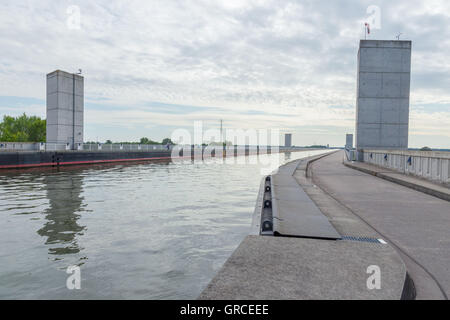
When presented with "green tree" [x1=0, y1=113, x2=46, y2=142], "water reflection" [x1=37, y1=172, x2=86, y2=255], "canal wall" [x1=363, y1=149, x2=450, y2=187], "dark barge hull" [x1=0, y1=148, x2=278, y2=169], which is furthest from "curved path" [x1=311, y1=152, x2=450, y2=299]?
"green tree" [x1=0, y1=113, x2=46, y2=142]

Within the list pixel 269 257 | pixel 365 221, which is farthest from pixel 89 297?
pixel 365 221

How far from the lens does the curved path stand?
4.60m

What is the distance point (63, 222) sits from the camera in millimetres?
9469

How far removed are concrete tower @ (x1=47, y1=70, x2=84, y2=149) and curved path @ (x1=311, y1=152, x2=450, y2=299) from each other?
3913cm

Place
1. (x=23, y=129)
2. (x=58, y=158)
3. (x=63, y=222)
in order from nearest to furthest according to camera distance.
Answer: (x=63, y=222)
(x=58, y=158)
(x=23, y=129)

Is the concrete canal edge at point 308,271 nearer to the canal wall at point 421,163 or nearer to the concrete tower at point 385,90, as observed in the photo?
the canal wall at point 421,163

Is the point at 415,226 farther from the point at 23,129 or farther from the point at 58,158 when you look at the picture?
the point at 23,129

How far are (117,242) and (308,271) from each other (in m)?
4.81

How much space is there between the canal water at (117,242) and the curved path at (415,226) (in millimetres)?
3050

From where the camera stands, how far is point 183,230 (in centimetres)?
859

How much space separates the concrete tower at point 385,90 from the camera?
35812 mm

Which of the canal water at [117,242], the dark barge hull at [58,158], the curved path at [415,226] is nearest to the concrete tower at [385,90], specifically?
the curved path at [415,226]

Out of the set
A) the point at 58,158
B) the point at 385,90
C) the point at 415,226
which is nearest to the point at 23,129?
the point at 58,158

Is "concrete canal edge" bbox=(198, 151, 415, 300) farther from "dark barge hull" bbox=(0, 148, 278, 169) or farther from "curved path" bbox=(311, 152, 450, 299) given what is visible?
"dark barge hull" bbox=(0, 148, 278, 169)
